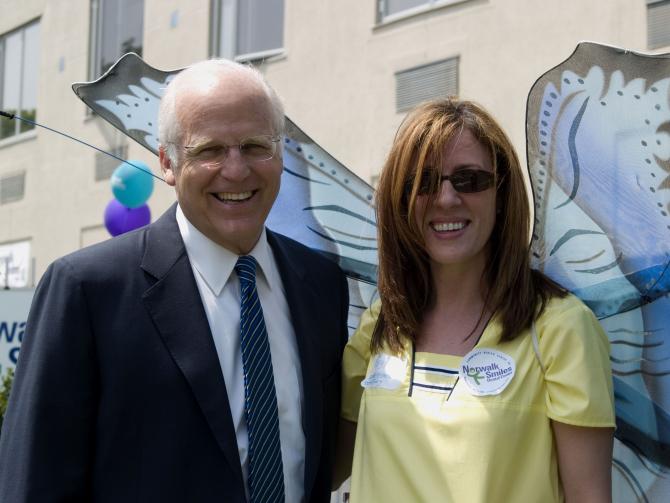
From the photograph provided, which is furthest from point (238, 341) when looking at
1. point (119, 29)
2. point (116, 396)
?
point (119, 29)

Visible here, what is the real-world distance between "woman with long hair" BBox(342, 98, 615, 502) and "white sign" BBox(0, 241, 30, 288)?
38.1 feet

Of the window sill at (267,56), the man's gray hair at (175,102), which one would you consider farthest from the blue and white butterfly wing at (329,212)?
the window sill at (267,56)

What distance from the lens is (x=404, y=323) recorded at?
2.32m

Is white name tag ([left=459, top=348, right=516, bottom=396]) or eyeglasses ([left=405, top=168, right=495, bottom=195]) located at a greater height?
eyeglasses ([left=405, top=168, right=495, bottom=195])

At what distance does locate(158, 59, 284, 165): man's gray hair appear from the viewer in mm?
2195

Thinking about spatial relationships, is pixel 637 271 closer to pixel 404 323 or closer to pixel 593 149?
pixel 593 149

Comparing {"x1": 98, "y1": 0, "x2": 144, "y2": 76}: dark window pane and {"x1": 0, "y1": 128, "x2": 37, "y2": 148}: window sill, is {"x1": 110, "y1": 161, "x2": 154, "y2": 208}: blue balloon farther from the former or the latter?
{"x1": 0, "y1": 128, "x2": 37, "y2": 148}: window sill

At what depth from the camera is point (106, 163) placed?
11.5 metres

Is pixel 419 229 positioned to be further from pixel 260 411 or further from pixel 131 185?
pixel 131 185

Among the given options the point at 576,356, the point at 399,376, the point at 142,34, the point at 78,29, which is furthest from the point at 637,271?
the point at 78,29

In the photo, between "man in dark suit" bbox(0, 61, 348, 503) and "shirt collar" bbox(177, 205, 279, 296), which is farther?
"shirt collar" bbox(177, 205, 279, 296)

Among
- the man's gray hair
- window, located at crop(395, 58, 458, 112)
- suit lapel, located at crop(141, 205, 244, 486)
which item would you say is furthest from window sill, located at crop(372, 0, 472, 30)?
suit lapel, located at crop(141, 205, 244, 486)

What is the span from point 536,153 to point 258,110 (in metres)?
0.87

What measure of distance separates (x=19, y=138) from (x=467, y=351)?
40.9ft
